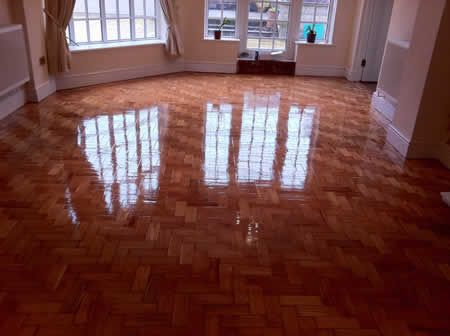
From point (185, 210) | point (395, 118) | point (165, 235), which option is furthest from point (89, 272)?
point (395, 118)

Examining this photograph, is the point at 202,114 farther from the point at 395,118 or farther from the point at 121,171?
the point at 395,118

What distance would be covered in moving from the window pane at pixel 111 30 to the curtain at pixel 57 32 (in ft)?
3.43

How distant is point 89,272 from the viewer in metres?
2.28

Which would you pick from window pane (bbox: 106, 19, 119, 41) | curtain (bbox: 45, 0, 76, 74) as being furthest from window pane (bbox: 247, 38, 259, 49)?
curtain (bbox: 45, 0, 76, 74)

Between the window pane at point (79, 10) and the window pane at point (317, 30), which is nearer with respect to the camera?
the window pane at point (79, 10)

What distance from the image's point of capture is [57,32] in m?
5.52

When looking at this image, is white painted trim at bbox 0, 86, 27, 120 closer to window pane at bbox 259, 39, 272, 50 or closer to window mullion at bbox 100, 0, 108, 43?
→ window mullion at bbox 100, 0, 108, 43

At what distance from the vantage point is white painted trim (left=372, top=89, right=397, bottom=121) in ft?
17.1

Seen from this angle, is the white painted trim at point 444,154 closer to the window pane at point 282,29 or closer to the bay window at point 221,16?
the window pane at point 282,29

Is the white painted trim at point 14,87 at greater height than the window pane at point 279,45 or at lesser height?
lesser

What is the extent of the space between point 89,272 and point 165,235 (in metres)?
0.53

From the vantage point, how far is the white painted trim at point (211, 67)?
770 cm

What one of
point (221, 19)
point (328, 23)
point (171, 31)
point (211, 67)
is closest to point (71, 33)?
point (171, 31)

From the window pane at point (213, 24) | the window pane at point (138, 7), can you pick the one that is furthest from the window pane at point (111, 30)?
the window pane at point (213, 24)
